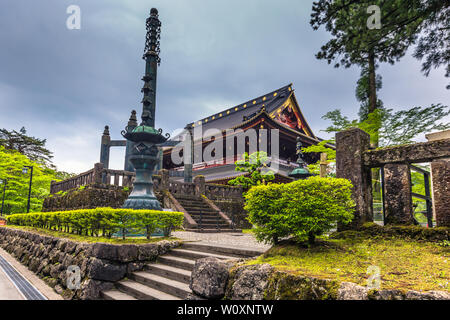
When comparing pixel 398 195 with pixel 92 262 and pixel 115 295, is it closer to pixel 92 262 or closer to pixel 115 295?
pixel 115 295

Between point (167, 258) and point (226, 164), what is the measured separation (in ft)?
59.9

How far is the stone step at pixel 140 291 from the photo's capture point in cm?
479

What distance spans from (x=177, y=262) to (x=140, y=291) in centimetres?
101

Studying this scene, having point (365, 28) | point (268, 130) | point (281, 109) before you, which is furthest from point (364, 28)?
point (281, 109)

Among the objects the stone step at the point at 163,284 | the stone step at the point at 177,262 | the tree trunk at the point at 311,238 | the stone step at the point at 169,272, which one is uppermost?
the tree trunk at the point at 311,238

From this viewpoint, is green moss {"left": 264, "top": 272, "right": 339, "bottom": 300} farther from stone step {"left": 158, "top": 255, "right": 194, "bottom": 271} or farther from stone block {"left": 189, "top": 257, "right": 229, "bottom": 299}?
stone step {"left": 158, "top": 255, "right": 194, "bottom": 271}

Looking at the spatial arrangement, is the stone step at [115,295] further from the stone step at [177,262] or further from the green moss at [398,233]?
the green moss at [398,233]

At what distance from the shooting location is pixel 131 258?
6.08 metres

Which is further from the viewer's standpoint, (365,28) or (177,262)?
(365,28)

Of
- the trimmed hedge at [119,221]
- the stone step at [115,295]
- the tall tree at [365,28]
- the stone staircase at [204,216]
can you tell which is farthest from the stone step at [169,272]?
the tall tree at [365,28]

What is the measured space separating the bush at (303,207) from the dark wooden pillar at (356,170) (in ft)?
0.80

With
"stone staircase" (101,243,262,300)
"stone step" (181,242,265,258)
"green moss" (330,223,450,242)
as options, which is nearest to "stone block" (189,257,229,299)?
"stone staircase" (101,243,262,300)

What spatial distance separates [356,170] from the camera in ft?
17.5
